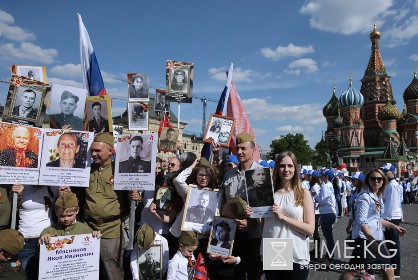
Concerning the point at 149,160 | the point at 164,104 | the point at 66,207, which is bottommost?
the point at 66,207

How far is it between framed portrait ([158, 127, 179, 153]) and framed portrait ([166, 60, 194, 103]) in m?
0.99

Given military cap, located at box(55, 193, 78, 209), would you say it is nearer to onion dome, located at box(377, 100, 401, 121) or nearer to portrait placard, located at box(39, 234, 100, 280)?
portrait placard, located at box(39, 234, 100, 280)

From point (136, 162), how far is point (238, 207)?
150 centimetres

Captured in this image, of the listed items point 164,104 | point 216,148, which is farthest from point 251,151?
point 164,104

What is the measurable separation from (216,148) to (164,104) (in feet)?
9.77

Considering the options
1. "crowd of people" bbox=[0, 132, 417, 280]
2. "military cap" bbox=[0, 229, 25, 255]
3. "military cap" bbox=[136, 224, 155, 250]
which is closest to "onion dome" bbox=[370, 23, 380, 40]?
"crowd of people" bbox=[0, 132, 417, 280]

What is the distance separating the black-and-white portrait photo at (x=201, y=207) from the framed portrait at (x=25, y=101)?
278 cm

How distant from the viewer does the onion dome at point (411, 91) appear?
7789 cm

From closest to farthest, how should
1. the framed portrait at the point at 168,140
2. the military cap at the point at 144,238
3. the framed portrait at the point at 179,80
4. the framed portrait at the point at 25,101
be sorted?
1. the military cap at the point at 144,238
2. the framed portrait at the point at 25,101
3. the framed portrait at the point at 179,80
4. the framed portrait at the point at 168,140

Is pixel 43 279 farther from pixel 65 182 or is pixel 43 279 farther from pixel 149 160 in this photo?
pixel 149 160

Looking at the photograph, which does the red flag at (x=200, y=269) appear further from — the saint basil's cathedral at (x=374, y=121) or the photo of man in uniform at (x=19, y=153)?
the saint basil's cathedral at (x=374, y=121)

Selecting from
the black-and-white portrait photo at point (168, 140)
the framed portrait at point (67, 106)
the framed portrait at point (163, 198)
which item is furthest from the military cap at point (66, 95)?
the black-and-white portrait photo at point (168, 140)

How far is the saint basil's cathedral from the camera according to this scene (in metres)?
74.6

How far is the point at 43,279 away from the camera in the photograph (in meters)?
3.86
